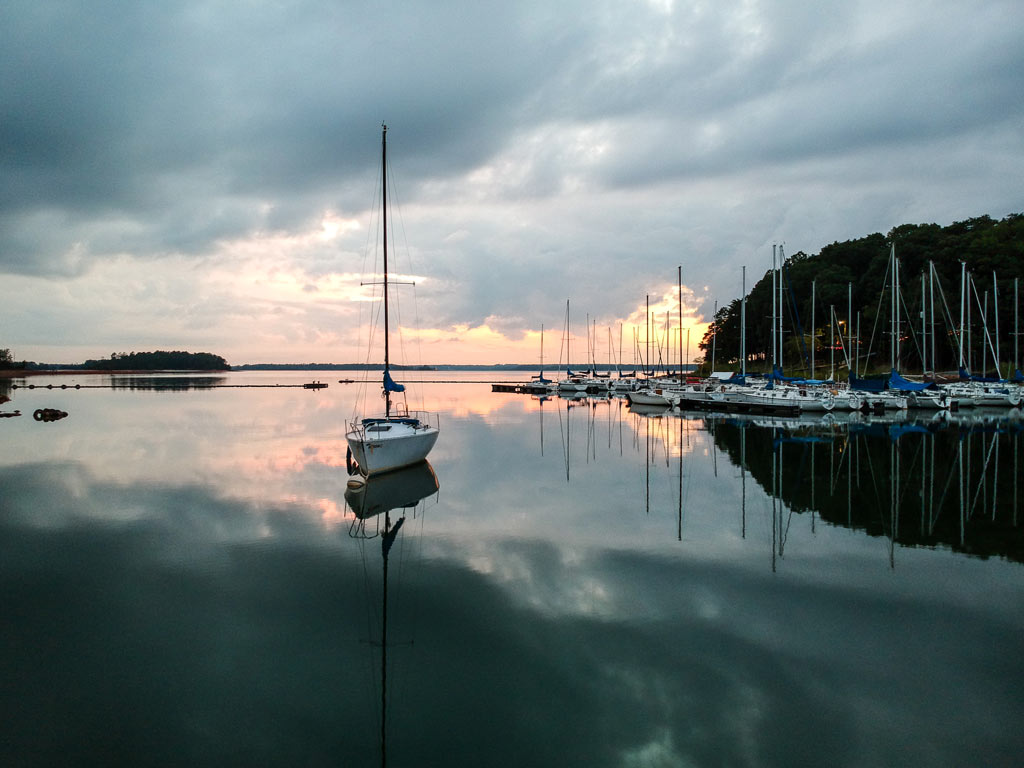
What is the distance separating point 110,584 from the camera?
10758 millimetres

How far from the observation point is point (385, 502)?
17281 mm

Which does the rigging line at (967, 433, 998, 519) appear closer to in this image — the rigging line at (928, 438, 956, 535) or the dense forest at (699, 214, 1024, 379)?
the rigging line at (928, 438, 956, 535)

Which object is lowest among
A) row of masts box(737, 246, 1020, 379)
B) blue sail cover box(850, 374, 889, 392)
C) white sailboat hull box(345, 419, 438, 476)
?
white sailboat hull box(345, 419, 438, 476)

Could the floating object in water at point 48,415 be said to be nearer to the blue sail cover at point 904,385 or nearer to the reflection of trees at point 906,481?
the reflection of trees at point 906,481

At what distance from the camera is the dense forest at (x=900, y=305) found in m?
67.9

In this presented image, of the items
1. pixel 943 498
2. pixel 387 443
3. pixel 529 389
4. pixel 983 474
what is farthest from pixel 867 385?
pixel 387 443

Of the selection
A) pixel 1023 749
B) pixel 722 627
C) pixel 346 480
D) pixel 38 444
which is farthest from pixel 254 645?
pixel 38 444

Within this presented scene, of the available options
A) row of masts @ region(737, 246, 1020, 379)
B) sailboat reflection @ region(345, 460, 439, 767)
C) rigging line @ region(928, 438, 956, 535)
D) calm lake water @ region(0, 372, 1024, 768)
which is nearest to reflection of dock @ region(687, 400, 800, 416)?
row of masts @ region(737, 246, 1020, 379)

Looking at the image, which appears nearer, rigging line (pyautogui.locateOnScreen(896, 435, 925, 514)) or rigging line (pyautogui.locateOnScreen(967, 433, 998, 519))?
rigging line (pyautogui.locateOnScreen(967, 433, 998, 519))

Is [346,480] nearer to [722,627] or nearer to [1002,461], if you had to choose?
[722,627]

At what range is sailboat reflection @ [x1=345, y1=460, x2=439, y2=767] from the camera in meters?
11.1

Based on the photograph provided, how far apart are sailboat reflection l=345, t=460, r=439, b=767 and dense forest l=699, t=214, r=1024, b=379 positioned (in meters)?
47.3

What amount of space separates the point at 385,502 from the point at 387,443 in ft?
9.35

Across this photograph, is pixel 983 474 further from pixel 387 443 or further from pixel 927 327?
pixel 927 327
